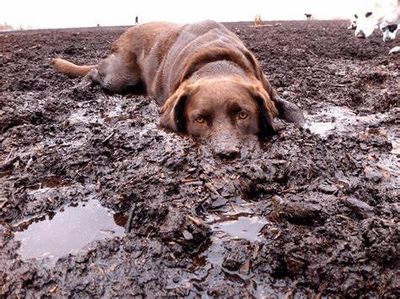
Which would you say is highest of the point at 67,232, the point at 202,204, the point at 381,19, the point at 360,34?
the point at 381,19

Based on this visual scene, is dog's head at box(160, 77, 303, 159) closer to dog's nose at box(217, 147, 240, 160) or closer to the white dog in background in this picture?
dog's nose at box(217, 147, 240, 160)

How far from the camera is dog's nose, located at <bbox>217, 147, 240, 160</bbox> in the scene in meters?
3.52

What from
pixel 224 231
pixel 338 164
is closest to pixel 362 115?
pixel 338 164

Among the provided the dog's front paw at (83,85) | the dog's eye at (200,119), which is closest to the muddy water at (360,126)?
the dog's eye at (200,119)

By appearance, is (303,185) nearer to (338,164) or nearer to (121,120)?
(338,164)

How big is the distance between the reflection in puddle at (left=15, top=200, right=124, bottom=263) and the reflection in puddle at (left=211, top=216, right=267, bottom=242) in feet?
1.89

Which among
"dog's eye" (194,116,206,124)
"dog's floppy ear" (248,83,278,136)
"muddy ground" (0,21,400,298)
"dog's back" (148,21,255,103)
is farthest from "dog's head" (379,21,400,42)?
"dog's eye" (194,116,206,124)

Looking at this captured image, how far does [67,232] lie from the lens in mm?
2668

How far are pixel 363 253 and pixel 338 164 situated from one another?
132 centimetres

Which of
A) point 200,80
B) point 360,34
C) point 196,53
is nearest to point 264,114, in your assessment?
point 200,80

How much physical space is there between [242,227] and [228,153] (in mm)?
1009

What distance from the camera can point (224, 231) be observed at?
257 cm

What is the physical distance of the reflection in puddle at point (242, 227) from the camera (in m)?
2.52

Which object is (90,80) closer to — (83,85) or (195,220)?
(83,85)
